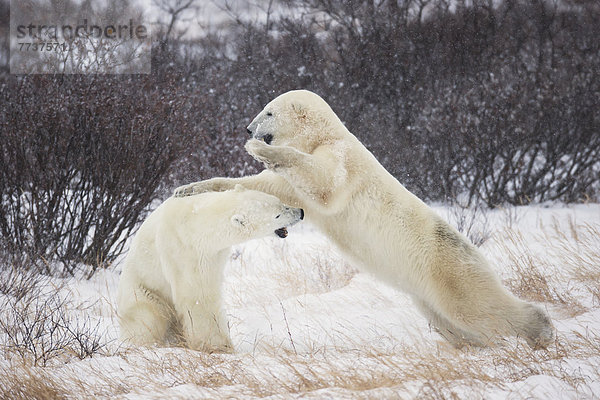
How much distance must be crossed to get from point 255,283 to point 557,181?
20.6 feet

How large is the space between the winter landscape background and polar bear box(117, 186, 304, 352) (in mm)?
179

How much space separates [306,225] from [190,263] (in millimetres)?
2200

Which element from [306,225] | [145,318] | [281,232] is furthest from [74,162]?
[281,232]

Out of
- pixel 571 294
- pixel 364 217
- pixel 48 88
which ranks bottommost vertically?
pixel 571 294

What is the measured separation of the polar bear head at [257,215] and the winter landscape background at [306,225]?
1.76 ft

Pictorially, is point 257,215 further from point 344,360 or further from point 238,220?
point 344,360

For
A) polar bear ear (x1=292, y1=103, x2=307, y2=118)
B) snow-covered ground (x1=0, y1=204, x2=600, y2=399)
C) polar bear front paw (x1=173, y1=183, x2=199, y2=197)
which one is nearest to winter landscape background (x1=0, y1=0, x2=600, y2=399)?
snow-covered ground (x1=0, y1=204, x2=600, y2=399)

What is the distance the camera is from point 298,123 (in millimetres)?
2656

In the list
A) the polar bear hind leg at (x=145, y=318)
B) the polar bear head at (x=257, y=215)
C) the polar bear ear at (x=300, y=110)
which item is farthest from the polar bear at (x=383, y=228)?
the polar bear hind leg at (x=145, y=318)

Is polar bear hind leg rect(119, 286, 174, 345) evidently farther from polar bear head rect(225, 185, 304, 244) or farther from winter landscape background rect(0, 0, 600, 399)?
polar bear head rect(225, 185, 304, 244)

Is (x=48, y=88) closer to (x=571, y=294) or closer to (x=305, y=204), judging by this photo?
(x=305, y=204)

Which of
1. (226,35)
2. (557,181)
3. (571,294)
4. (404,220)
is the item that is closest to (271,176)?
(404,220)

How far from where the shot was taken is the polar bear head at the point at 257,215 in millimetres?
2457

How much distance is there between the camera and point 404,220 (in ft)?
8.39
